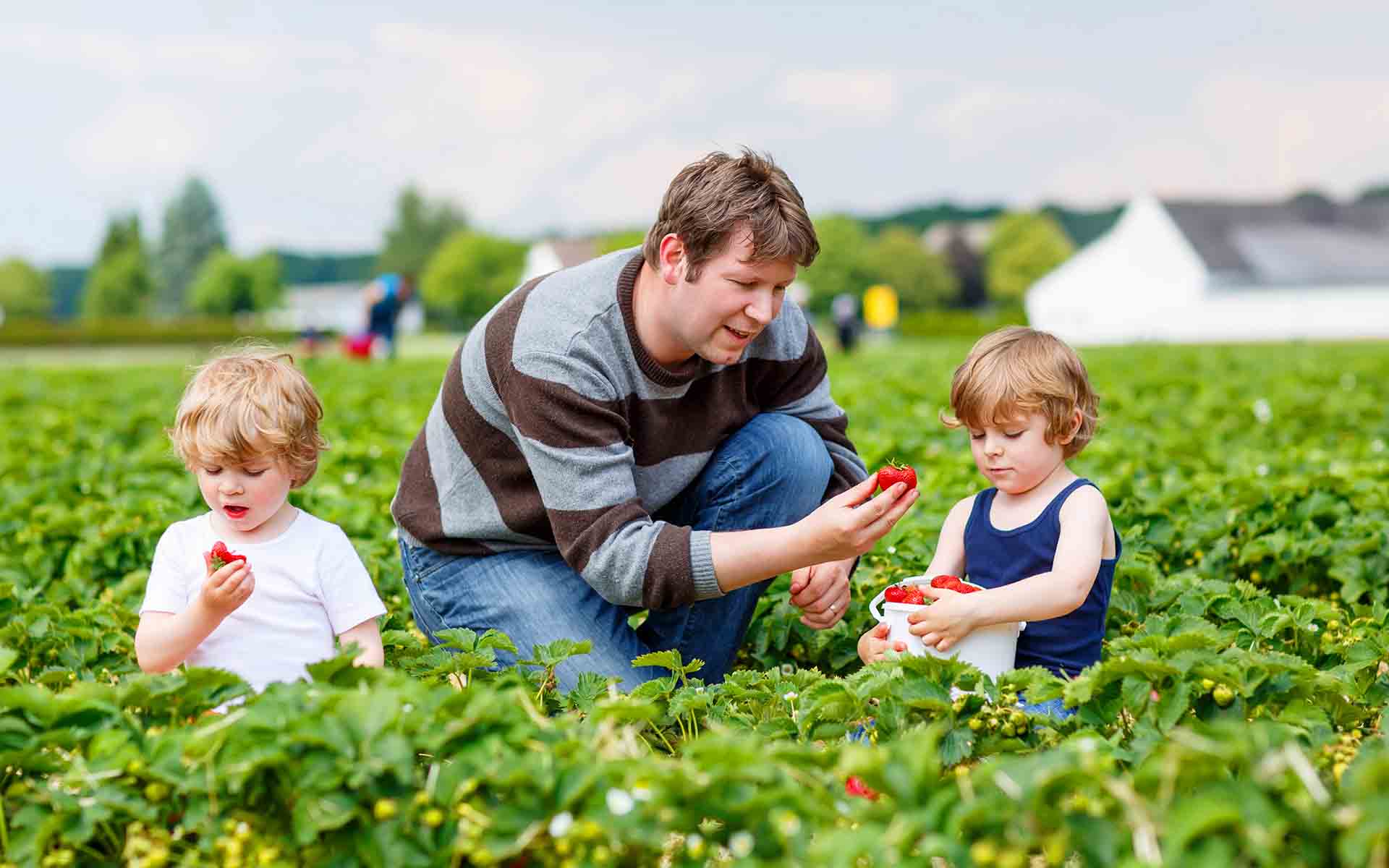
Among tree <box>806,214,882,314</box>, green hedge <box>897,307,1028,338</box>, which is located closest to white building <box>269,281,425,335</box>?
tree <box>806,214,882,314</box>

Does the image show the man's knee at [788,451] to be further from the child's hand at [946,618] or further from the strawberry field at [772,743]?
the child's hand at [946,618]

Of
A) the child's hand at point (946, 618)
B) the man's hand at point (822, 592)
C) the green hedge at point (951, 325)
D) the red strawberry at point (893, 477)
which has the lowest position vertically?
the green hedge at point (951, 325)

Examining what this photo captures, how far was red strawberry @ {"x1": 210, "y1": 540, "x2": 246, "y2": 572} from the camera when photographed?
2488 millimetres

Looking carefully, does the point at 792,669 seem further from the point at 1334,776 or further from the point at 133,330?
the point at 133,330

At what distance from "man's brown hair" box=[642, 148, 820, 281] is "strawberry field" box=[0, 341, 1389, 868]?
34.3 inches

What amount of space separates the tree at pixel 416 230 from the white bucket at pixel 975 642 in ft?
340

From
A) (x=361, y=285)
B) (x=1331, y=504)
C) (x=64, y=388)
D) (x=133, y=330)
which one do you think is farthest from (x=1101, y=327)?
(x=361, y=285)

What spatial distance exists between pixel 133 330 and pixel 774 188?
4592 cm

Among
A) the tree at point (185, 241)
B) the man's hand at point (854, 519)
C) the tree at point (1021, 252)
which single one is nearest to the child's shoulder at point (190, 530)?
the man's hand at point (854, 519)

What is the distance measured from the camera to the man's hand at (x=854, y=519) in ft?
8.41

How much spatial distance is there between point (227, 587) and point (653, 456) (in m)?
1.10

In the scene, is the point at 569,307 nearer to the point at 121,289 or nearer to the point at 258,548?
the point at 258,548

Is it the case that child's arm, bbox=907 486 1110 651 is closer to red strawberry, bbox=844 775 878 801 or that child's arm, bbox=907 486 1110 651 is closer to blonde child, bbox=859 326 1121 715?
blonde child, bbox=859 326 1121 715

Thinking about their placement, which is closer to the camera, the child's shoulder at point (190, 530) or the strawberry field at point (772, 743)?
the strawberry field at point (772, 743)
